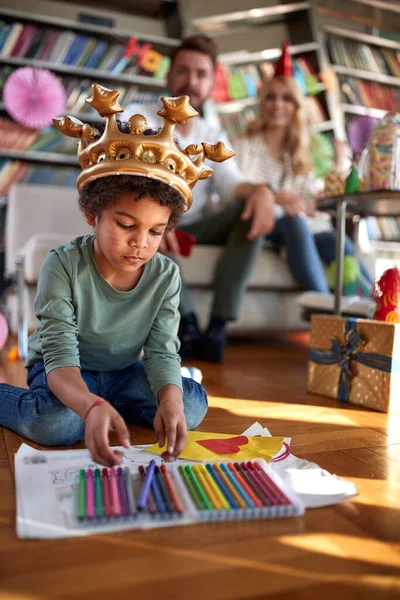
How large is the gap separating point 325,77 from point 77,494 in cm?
324

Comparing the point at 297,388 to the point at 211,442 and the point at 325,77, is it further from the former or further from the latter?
the point at 325,77

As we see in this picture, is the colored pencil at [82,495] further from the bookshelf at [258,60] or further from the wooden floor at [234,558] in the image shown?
the bookshelf at [258,60]

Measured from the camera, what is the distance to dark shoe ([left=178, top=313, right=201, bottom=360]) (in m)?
1.87

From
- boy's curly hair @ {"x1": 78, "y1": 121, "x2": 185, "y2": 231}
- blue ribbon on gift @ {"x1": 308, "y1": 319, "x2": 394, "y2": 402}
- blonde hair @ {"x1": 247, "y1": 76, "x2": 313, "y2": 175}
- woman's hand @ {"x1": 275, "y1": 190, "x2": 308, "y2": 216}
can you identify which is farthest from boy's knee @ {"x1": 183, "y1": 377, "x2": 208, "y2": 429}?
blonde hair @ {"x1": 247, "y1": 76, "x2": 313, "y2": 175}

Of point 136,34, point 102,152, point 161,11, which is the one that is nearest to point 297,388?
point 102,152

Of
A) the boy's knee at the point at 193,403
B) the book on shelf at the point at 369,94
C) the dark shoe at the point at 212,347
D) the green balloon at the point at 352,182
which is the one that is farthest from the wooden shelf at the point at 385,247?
the boy's knee at the point at 193,403

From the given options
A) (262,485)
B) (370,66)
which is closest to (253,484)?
(262,485)

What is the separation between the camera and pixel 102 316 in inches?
39.0

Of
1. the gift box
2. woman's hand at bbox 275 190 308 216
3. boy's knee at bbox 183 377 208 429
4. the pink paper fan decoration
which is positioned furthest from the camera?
the pink paper fan decoration

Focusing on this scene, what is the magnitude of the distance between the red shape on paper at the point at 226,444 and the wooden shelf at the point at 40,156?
2447 millimetres

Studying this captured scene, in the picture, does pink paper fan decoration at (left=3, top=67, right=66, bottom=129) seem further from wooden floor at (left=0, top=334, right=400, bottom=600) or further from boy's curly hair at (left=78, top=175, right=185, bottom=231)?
wooden floor at (left=0, top=334, right=400, bottom=600)

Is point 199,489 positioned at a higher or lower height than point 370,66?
lower

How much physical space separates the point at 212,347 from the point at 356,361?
0.63 metres

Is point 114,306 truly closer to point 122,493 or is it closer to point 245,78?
point 122,493
